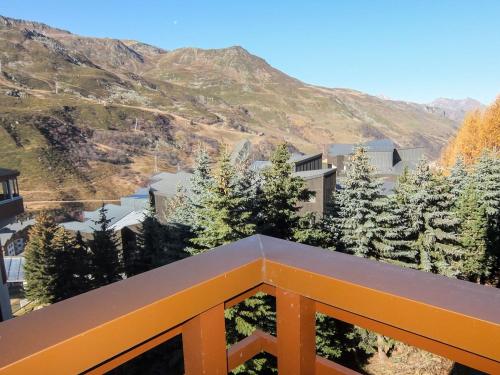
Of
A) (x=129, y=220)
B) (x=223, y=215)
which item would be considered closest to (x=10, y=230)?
(x=129, y=220)

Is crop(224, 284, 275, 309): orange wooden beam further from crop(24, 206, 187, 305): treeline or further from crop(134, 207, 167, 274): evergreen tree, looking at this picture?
crop(134, 207, 167, 274): evergreen tree

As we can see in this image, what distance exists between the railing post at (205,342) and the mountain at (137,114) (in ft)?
50.7

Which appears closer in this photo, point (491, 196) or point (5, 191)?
point (5, 191)

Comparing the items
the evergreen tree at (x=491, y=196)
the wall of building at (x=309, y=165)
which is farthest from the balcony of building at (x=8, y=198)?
the wall of building at (x=309, y=165)

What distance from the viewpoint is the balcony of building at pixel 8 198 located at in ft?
42.0

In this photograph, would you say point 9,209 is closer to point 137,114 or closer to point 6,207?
point 6,207

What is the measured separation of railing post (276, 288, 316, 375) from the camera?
1345 millimetres

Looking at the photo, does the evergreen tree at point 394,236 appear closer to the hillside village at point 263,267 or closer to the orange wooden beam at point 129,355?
the hillside village at point 263,267

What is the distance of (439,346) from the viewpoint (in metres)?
1.06

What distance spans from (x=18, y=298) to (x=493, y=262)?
30.7m

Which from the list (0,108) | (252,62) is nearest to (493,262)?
(0,108)

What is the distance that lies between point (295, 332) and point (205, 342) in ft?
1.18

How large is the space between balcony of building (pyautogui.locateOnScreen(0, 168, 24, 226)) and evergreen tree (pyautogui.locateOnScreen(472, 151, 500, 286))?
886 inches

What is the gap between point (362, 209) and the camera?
546 inches
